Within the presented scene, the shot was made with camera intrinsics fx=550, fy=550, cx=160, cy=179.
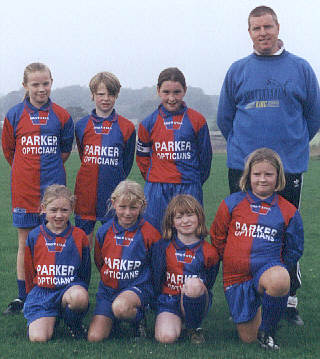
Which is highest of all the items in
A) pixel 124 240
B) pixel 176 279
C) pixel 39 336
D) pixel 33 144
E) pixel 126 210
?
pixel 33 144

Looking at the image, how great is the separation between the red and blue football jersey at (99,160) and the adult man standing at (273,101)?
927 mm

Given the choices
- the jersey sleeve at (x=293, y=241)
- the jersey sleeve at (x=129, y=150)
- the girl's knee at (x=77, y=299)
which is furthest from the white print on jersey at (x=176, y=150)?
the girl's knee at (x=77, y=299)

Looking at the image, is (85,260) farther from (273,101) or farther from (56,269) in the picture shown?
Answer: (273,101)

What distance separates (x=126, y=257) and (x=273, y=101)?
1.58 metres

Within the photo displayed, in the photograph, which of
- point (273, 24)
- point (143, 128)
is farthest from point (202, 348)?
point (273, 24)

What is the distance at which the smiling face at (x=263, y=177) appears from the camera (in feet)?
12.4

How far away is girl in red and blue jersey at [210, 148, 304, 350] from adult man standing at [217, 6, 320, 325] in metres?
0.31

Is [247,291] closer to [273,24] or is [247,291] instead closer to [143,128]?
[143,128]

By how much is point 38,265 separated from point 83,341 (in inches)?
25.1

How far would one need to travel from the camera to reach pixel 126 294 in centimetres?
384

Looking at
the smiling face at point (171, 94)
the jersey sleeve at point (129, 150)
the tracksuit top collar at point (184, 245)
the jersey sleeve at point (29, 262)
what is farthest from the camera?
the jersey sleeve at point (129, 150)

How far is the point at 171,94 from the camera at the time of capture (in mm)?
4273

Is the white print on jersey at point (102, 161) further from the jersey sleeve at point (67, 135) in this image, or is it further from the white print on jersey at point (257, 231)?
the white print on jersey at point (257, 231)

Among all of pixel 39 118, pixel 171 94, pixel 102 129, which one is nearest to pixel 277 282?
pixel 171 94
